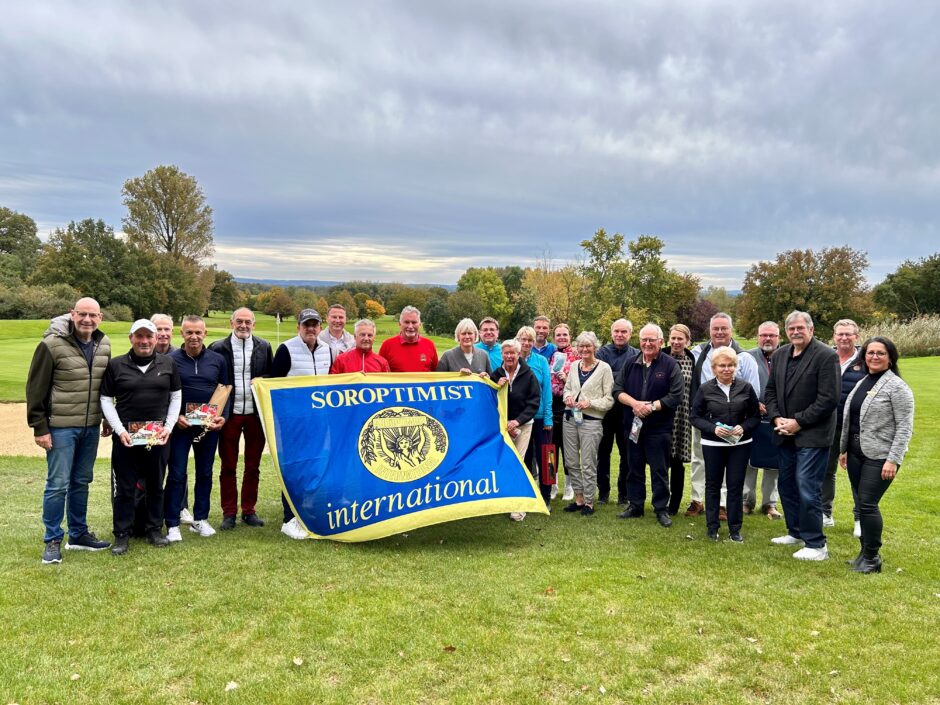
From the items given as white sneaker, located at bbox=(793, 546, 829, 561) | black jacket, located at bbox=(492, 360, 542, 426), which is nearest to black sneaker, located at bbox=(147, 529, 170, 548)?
black jacket, located at bbox=(492, 360, 542, 426)

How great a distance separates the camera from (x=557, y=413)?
8.02 meters

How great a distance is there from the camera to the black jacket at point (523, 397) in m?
6.96

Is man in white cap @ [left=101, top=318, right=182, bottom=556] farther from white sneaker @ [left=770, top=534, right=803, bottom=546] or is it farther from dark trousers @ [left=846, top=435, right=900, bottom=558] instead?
dark trousers @ [left=846, top=435, right=900, bottom=558]

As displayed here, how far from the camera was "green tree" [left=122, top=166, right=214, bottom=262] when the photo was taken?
58.3 m

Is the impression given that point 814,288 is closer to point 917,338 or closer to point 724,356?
point 917,338

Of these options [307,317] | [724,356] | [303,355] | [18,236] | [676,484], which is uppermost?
[18,236]

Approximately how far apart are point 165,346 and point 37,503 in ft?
11.8

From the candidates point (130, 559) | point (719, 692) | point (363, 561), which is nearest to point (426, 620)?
point (363, 561)

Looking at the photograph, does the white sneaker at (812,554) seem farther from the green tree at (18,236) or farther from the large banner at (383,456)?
the green tree at (18,236)

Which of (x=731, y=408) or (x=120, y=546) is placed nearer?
(x=120, y=546)

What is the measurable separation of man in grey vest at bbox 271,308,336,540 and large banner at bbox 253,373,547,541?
430 mm

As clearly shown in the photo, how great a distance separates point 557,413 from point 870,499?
3.62 metres

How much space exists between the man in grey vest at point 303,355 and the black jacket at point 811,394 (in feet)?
15.4

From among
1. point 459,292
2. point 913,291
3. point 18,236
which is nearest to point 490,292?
point 459,292
